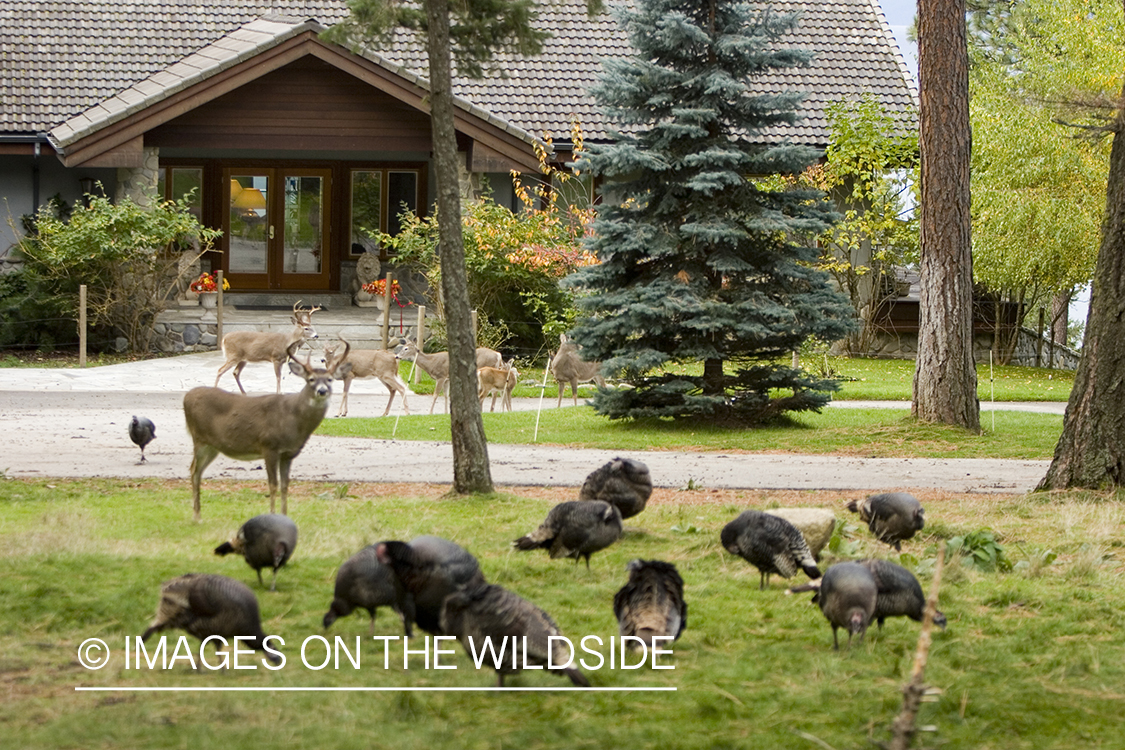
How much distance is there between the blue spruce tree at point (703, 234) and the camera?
17.1 m

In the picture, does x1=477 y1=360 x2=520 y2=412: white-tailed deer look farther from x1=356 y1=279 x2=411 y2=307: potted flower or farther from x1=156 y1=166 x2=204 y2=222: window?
x1=156 y1=166 x2=204 y2=222: window

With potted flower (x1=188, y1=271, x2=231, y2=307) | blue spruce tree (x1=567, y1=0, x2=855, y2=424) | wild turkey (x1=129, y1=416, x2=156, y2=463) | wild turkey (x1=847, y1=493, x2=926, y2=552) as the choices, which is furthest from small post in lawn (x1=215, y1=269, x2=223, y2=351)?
wild turkey (x1=847, y1=493, x2=926, y2=552)

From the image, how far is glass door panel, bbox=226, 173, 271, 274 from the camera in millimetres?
28703

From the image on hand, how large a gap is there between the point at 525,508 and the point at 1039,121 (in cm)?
2037

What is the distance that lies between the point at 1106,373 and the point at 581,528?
19.1 ft

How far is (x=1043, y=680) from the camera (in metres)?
6.21

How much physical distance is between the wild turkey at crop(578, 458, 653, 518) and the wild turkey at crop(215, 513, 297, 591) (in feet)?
8.20

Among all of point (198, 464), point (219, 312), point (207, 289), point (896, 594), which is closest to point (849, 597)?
point (896, 594)

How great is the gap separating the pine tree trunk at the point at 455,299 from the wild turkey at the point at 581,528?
2785 mm

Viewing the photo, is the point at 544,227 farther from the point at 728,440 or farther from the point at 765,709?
the point at 765,709

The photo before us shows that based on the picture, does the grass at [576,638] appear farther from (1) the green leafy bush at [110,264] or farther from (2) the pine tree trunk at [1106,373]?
(1) the green leafy bush at [110,264]

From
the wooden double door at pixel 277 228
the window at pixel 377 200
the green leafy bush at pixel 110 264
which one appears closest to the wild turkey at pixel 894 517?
the green leafy bush at pixel 110 264

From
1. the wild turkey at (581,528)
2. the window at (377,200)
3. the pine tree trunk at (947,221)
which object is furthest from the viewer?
the window at (377,200)

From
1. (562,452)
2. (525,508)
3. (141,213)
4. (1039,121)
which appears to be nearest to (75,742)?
(525,508)
